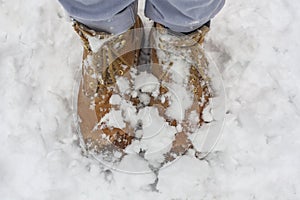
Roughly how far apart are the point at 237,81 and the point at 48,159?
52 centimetres

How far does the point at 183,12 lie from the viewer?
2.35 feet

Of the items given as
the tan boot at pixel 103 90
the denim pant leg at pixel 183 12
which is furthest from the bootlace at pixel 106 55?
the denim pant leg at pixel 183 12

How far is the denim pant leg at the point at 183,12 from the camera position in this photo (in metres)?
0.69

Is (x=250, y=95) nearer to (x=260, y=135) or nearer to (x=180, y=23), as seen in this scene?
(x=260, y=135)

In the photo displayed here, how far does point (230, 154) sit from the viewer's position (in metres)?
1.00

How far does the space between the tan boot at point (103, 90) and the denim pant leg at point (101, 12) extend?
0.35ft

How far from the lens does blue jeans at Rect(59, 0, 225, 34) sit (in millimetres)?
702

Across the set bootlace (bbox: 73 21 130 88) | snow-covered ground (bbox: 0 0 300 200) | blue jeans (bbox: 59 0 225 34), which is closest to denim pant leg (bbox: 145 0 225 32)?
blue jeans (bbox: 59 0 225 34)

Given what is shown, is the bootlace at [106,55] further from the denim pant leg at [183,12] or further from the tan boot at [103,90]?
the denim pant leg at [183,12]

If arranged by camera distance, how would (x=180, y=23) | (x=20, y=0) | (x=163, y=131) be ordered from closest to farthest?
(x=180, y=23), (x=163, y=131), (x=20, y=0)

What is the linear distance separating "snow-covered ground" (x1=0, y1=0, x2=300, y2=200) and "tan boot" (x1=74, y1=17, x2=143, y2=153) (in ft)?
0.20

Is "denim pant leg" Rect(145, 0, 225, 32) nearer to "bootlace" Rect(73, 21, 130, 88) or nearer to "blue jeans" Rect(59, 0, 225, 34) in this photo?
"blue jeans" Rect(59, 0, 225, 34)

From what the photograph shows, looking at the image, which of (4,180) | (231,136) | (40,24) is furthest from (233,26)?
(4,180)

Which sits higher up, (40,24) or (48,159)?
(40,24)
